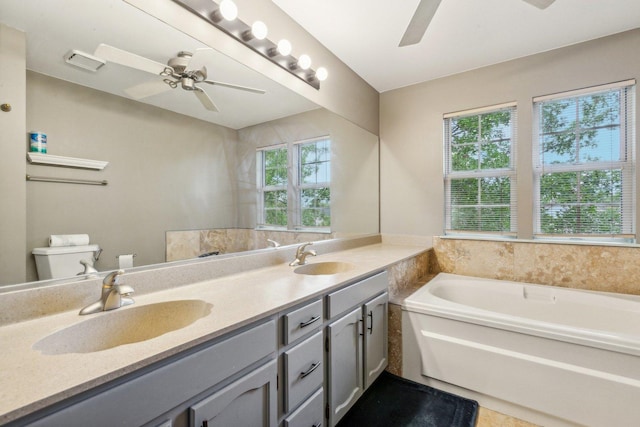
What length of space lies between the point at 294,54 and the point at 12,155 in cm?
172

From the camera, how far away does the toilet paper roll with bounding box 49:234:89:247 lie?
103 cm

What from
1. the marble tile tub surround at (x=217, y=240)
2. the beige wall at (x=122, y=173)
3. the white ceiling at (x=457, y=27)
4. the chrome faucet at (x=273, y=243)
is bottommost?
the chrome faucet at (x=273, y=243)

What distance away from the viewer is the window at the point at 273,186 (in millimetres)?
1869

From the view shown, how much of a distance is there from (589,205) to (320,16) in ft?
8.22

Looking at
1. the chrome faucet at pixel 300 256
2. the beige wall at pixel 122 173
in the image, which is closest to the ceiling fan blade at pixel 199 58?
the beige wall at pixel 122 173

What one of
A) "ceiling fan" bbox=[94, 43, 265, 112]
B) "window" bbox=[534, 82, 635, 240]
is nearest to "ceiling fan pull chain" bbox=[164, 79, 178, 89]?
"ceiling fan" bbox=[94, 43, 265, 112]

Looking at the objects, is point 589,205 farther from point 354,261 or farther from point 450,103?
point 354,261

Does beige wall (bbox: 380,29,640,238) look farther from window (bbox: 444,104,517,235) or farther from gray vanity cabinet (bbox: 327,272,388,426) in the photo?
gray vanity cabinet (bbox: 327,272,388,426)

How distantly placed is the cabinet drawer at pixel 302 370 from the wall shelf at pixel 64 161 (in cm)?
103

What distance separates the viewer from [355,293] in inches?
65.0

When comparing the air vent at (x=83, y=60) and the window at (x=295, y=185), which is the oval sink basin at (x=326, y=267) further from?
the air vent at (x=83, y=60)

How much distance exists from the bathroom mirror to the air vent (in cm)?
1

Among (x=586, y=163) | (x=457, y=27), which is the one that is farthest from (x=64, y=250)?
(x=586, y=163)

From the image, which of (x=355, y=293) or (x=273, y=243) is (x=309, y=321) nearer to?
(x=355, y=293)
